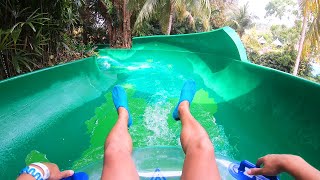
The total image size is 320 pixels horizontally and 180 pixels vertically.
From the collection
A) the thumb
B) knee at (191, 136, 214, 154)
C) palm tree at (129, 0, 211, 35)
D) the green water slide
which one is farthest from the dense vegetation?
the thumb

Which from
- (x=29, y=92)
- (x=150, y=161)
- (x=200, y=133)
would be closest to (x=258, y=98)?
(x=150, y=161)

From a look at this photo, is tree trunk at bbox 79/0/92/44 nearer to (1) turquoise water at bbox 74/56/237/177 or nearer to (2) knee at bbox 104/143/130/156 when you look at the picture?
(1) turquoise water at bbox 74/56/237/177

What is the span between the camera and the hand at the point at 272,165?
41.8 inches

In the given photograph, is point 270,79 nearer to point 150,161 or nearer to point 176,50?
point 150,161

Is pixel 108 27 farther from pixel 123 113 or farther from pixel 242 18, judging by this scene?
pixel 242 18

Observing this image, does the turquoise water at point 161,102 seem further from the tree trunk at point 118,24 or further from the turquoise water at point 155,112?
the tree trunk at point 118,24

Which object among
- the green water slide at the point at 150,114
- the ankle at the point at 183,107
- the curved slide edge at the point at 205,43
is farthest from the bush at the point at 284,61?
the ankle at the point at 183,107

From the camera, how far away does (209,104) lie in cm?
293

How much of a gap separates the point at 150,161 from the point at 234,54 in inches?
113

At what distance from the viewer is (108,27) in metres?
10.2

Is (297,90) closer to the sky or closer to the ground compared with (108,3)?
closer to the ground

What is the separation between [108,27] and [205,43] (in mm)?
5934

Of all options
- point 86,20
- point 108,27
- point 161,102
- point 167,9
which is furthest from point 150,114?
point 86,20

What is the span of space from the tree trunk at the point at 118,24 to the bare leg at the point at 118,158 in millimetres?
8778
